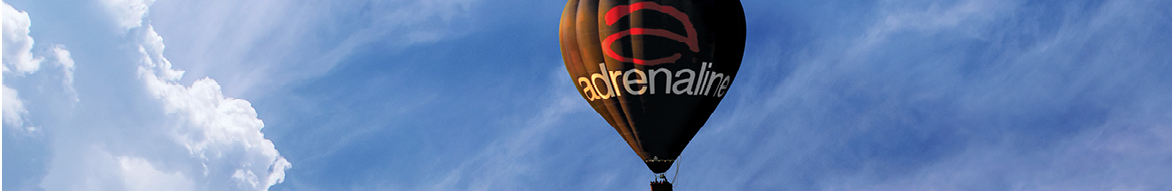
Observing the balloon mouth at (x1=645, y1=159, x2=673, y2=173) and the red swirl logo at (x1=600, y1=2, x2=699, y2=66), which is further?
the balloon mouth at (x1=645, y1=159, x2=673, y2=173)

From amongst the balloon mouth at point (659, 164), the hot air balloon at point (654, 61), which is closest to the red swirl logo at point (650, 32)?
the hot air balloon at point (654, 61)

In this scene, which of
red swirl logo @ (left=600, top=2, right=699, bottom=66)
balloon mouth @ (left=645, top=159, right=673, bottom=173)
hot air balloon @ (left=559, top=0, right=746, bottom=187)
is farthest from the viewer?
balloon mouth @ (left=645, top=159, right=673, bottom=173)

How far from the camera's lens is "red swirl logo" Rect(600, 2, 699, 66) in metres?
29.2

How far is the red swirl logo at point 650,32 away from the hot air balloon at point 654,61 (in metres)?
0.03

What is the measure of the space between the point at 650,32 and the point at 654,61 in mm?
891

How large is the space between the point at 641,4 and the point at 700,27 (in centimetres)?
189

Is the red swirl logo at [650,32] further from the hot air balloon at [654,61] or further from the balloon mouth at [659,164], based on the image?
the balloon mouth at [659,164]

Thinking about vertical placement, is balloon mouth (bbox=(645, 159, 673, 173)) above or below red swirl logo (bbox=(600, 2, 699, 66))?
below

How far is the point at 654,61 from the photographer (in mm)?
29484

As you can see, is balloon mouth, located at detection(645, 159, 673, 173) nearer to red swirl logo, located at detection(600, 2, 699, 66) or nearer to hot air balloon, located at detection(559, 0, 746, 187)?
hot air balloon, located at detection(559, 0, 746, 187)

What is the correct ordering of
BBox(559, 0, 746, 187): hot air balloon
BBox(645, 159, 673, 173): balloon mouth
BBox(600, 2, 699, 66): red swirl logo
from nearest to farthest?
1. BBox(600, 2, 699, 66): red swirl logo
2. BBox(559, 0, 746, 187): hot air balloon
3. BBox(645, 159, 673, 173): balloon mouth

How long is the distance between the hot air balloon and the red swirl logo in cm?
3

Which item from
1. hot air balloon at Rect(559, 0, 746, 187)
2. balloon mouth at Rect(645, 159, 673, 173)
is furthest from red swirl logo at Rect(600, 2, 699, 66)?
balloon mouth at Rect(645, 159, 673, 173)

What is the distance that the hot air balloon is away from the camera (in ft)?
96.3
